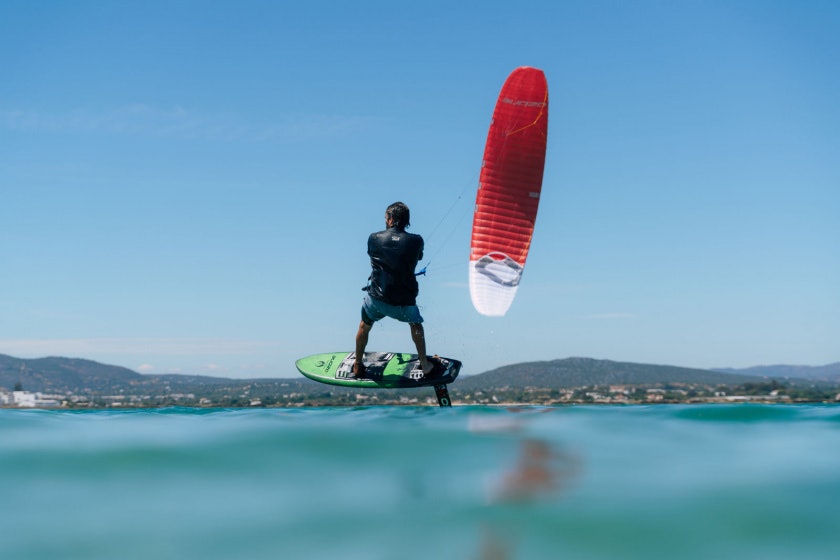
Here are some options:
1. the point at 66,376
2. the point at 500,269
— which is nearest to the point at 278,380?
the point at 500,269

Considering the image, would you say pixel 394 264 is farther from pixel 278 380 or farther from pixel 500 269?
pixel 278 380

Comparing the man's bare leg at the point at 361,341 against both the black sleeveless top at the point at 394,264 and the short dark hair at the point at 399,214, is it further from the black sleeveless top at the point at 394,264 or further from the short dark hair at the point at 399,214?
the short dark hair at the point at 399,214

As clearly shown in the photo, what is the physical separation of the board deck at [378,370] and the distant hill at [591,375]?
170 ft

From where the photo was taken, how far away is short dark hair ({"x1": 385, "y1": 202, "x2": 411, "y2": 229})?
10.1 m

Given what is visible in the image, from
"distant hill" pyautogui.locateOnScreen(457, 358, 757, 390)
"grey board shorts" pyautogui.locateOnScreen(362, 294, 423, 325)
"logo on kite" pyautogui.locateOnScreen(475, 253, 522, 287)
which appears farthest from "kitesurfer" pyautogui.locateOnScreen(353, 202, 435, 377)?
"distant hill" pyautogui.locateOnScreen(457, 358, 757, 390)

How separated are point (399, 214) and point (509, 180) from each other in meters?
6.35

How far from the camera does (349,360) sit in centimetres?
1345

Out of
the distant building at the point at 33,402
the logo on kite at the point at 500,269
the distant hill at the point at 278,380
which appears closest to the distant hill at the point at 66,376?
the distant hill at the point at 278,380

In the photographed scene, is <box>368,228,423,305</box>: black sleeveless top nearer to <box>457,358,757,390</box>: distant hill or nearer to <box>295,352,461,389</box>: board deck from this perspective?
<box>295,352,461,389</box>: board deck

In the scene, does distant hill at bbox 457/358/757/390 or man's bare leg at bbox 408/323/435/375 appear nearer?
man's bare leg at bbox 408/323/435/375

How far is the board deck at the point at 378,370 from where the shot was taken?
1182 centimetres

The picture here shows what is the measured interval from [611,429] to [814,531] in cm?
269

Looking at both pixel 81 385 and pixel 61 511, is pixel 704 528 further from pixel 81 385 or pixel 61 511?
pixel 81 385

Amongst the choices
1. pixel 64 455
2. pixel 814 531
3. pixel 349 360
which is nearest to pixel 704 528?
pixel 814 531
